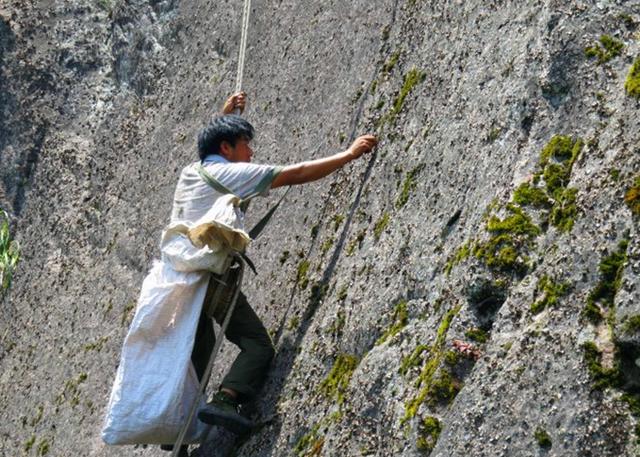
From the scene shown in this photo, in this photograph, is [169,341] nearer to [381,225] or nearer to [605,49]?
[381,225]

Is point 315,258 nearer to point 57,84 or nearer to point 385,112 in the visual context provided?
point 385,112

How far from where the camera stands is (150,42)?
39.0 ft

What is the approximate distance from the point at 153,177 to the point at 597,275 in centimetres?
621

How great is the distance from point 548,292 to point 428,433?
81 cm

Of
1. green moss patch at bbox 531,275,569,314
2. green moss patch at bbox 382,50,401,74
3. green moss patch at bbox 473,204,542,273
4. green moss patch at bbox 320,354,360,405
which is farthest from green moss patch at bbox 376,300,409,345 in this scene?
green moss patch at bbox 382,50,401,74

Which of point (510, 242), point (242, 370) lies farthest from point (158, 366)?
point (510, 242)

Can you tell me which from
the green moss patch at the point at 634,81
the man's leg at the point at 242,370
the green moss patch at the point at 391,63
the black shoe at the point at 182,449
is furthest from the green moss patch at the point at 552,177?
the black shoe at the point at 182,449

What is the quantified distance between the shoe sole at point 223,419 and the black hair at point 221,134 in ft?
5.16

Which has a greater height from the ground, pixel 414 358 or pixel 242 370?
pixel 414 358

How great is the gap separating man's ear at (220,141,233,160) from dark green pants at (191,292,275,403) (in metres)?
0.82

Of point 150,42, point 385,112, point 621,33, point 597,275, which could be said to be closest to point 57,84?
point 150,42

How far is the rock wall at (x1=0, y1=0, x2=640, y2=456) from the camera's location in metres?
5.01

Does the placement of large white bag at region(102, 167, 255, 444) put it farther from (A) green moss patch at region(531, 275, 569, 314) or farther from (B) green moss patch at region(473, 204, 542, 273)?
(A) green moss patch at region(531, 275, 569, 314)

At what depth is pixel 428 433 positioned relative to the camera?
5.45 metres
